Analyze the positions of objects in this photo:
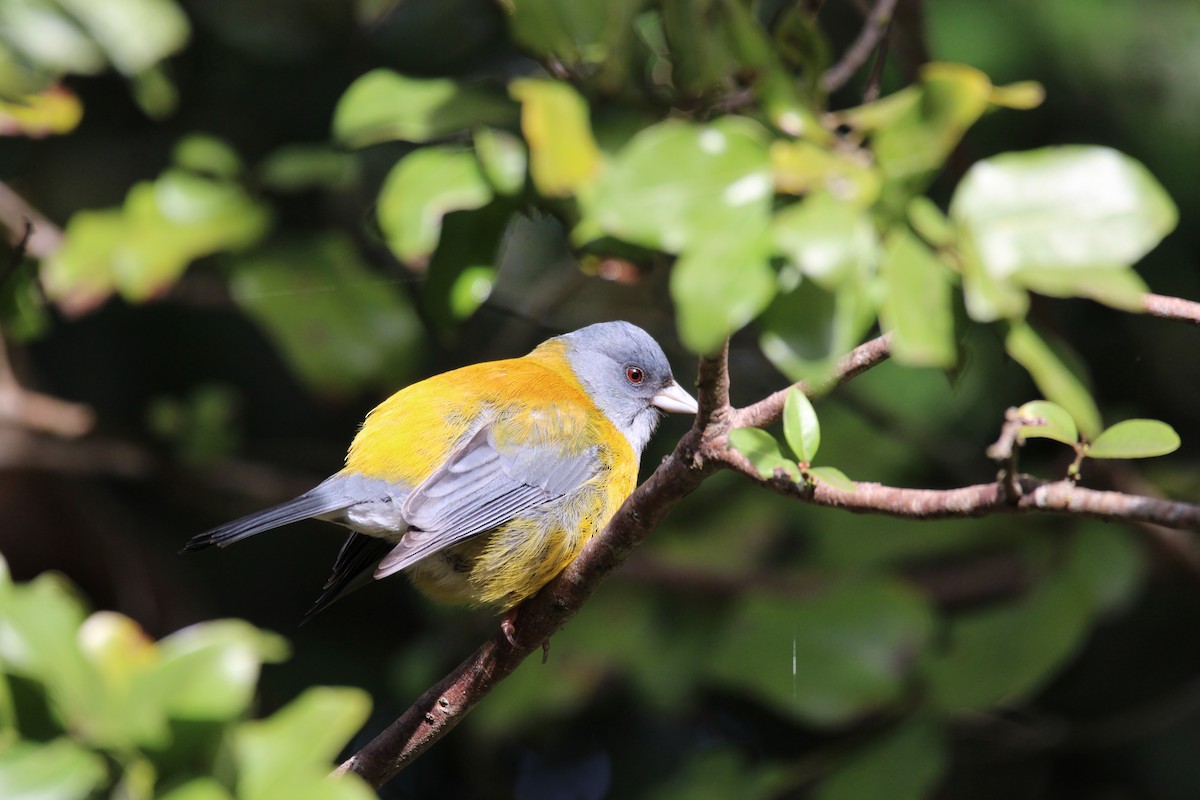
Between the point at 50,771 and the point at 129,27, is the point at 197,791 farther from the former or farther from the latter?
the point at 129,27

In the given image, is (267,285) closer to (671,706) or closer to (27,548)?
(671,706)

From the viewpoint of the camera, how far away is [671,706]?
386 centimetres

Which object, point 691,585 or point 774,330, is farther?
point 691,585

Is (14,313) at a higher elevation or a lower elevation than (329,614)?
higher

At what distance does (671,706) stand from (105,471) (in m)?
2.18

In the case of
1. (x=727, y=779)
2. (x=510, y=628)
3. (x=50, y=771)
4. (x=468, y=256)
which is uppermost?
(x=468, y=256)

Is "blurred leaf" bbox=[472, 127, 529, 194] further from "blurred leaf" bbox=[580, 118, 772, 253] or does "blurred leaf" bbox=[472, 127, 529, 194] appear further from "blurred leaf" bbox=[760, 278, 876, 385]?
"blurred leaf" bbox=[760, 278, 876, 385]

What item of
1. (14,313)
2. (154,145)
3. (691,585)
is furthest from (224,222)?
(691,585)

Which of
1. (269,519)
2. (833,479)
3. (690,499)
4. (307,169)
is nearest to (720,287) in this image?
(833,479)

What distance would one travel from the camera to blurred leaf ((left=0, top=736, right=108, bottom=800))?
1.65 metres

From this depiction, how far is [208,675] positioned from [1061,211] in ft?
4.40

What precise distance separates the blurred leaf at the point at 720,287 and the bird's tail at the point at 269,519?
1276 mm

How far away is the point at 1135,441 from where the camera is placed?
5.67ft

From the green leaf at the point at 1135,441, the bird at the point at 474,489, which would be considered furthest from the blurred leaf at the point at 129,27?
the green leaf at the point at 1135,441
